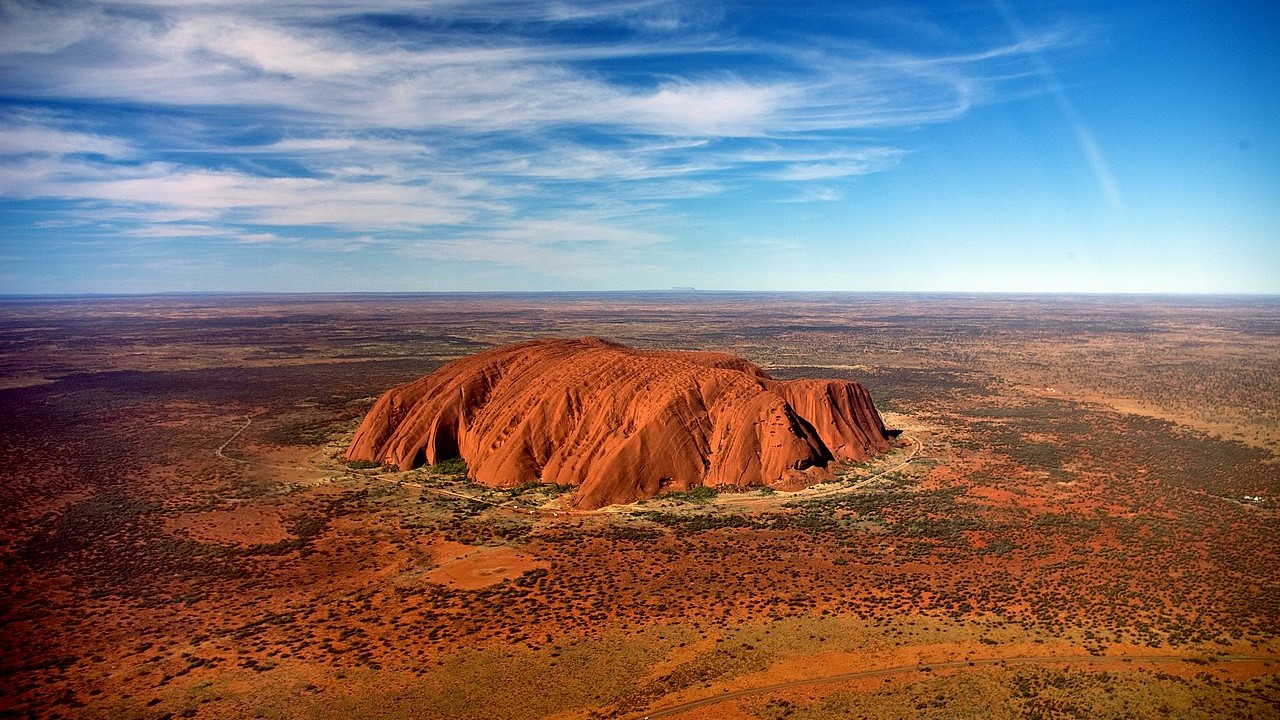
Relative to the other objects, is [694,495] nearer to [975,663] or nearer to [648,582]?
Result: [648,582]

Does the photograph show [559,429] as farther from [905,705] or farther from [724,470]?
[905,705]

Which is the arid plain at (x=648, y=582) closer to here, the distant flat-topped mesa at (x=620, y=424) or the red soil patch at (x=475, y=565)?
the red soil patch at (x=475, y=565)

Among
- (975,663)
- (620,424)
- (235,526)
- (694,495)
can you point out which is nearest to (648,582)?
(694,495)

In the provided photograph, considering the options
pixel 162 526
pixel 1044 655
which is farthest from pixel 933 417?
pixel 162 526

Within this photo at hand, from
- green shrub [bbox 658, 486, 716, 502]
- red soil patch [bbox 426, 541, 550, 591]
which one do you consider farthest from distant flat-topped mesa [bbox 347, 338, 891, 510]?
red soil patch [bbox 426, 541, 550, 591]

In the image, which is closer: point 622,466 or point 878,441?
point 622,466

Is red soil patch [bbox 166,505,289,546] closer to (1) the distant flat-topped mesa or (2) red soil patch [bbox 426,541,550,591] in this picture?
(2) red soil patch [bbox 426,541,550,591]
